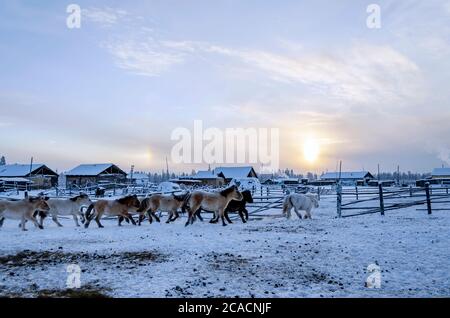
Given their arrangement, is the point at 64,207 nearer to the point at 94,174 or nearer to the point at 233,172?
the point at 94,174

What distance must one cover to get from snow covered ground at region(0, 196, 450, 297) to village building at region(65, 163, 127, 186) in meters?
57.0

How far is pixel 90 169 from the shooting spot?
227ft

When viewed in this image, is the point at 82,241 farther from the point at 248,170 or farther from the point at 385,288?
the point at 248,170

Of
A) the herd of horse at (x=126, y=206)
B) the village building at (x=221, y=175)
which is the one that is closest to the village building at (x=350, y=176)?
the village building at (x=221, y=175)

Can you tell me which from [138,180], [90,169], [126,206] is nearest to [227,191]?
[126,206]

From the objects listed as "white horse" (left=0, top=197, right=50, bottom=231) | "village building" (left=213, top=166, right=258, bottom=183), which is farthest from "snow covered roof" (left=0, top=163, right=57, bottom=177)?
"white horse" (left=0, top=197, right=50, bottom=231)

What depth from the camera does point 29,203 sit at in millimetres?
14562

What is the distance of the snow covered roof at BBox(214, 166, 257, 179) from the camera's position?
81.2 m

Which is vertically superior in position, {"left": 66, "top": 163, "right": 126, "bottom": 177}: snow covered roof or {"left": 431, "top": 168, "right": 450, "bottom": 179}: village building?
{"left": 66, "top": 163, "right": 126, "bottom": 177}: snow covered roof

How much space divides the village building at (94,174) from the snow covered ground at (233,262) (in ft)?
187

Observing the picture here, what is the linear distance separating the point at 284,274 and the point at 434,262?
11.5 feet

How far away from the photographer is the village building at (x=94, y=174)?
6725 centimetres

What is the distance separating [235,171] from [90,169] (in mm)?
32036

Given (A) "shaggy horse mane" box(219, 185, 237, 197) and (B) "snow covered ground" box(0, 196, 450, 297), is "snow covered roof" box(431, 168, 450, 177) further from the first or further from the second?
(A) "shaggy horse mane" box(219, 185, 237, 197)
